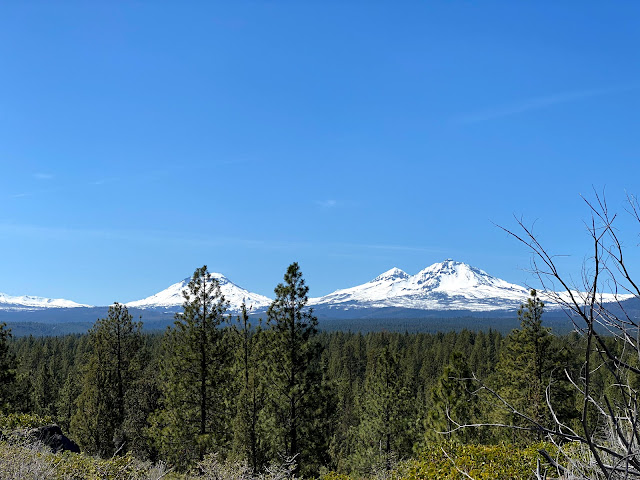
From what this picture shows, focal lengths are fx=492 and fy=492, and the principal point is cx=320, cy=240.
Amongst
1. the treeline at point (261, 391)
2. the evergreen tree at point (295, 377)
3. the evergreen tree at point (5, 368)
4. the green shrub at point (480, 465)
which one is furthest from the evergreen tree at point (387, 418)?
the evergreen tree at point (5, 368)

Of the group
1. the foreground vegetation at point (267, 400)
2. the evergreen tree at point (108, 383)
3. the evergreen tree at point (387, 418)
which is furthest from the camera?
the evergreen tree at point (387, 418)

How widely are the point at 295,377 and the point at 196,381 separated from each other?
4.34 meters

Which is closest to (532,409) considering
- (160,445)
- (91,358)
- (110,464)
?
(160,445)

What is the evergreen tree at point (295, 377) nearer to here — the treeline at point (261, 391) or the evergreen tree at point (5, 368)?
the treeline at point (261, 391)

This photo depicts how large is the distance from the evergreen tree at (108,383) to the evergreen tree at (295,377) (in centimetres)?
1054

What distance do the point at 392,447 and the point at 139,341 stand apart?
1710 centimetres

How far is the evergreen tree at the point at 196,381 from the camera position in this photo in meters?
20.9

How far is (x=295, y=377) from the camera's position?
2106 centimetres

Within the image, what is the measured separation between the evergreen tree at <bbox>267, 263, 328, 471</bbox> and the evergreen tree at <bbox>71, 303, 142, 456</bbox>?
10.5 metres

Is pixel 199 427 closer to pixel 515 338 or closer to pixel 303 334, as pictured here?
pixel 303 334

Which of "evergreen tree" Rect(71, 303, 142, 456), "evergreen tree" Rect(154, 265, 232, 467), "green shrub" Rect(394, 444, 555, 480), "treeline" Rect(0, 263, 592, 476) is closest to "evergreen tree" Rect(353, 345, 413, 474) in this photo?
"treeline" Rect(0, 263, 592, 476)

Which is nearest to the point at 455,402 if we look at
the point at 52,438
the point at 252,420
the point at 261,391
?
the point at 261,391

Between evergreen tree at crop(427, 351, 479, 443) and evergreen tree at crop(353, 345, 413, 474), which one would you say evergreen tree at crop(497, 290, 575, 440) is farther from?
evergreen tree at crop(353, 345, 413, 474)

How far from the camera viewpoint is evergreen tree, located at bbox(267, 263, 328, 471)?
20.8 m
